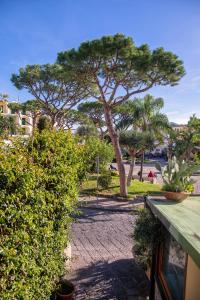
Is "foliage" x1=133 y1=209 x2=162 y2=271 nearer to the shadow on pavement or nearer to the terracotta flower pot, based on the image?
the terracotta flower pot

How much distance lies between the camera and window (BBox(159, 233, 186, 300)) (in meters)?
4.00

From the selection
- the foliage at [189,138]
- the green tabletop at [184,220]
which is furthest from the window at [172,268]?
the foliage at [189,138]

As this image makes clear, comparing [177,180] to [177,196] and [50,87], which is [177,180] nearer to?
[177,196]

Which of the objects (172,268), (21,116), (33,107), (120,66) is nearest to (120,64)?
(120,66)

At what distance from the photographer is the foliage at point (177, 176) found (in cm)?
536

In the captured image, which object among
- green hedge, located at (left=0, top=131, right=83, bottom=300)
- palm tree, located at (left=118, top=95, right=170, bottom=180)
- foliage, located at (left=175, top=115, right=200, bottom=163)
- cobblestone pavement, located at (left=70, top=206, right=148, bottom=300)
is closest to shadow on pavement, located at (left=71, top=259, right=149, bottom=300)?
cobblestone pavement, located at (left=70, top=206, right=148, bottom=300)

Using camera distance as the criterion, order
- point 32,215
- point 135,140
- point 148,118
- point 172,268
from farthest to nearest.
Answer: point 148,118, point 135,140, point 172,268, point 32,215

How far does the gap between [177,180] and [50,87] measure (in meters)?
23.8

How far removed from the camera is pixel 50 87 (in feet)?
89.4

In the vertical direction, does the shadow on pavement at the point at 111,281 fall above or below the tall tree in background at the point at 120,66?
below

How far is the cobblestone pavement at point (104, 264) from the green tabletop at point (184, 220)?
215 centimetres

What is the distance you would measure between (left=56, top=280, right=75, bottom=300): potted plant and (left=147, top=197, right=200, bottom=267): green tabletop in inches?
83.5

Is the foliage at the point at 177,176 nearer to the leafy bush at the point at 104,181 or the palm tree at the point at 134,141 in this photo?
the leafy bush at the point at 104,181

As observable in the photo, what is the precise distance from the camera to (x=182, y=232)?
10.5ft
